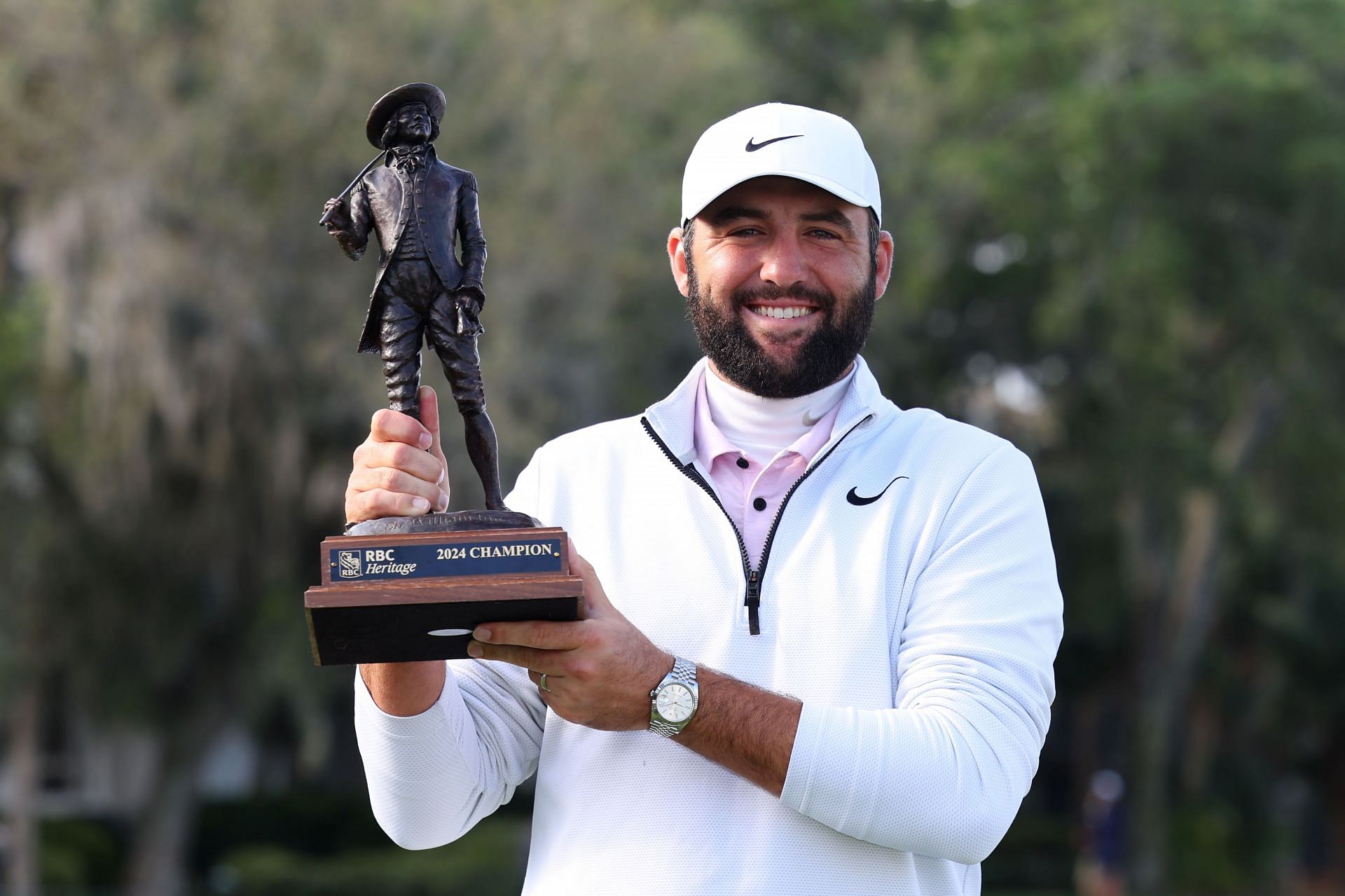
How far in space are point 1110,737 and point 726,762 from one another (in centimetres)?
3052

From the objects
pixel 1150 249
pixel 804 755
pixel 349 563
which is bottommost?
pixel 804 755

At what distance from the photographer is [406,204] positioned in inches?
120

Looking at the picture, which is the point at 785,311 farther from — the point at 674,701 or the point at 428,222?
the point at 674,701

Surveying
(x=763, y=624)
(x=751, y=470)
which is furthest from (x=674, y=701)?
(x=751, y=470)

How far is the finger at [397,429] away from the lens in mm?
2818

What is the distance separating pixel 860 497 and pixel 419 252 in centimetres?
84

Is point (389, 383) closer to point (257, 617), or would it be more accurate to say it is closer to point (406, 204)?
point (406, 204)

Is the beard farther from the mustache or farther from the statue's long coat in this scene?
the statue's long coat

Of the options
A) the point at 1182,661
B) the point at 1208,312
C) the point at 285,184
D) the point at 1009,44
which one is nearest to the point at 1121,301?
the point at 1208,312

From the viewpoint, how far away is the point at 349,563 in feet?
8.88

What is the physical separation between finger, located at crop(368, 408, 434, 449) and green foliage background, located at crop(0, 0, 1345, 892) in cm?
1130

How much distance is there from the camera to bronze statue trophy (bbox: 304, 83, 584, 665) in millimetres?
2643

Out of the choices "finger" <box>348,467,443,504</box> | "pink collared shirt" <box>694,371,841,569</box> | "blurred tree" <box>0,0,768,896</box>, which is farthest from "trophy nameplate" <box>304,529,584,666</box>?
"blurred tree" <box>0,0,768,896</box>

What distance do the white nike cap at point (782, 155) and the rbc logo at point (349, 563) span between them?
808 millimetres
